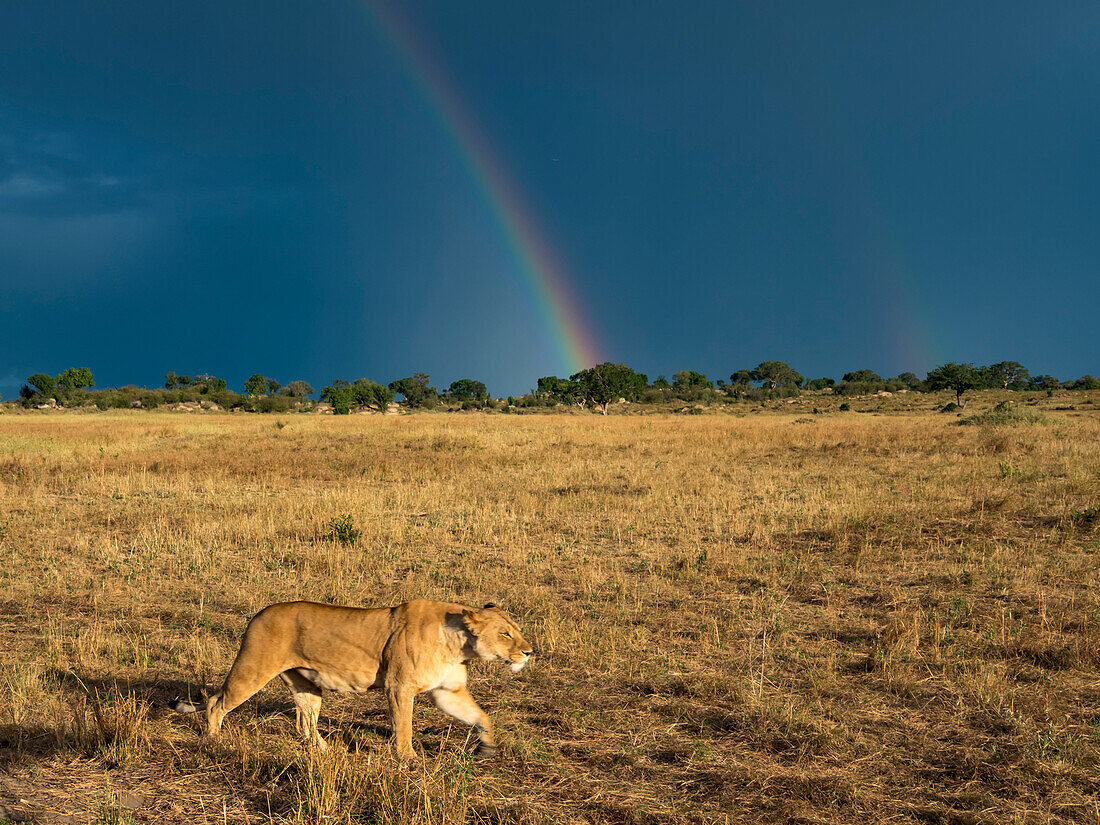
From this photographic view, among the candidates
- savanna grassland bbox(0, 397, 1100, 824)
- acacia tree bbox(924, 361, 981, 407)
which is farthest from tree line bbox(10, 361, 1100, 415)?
savanna grassland bbox(0, 397, 1100, 824)

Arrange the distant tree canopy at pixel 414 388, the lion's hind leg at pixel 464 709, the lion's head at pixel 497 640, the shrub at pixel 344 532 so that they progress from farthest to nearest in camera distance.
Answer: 1. the distant tree canopy at pixel 414 388
2. the shrub at pixel 344 532
3. the lion's hind leg at pixel 464 709
4. the lion's head at pixel 497 640

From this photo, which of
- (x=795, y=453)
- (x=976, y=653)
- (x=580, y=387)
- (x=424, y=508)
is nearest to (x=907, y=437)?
(x=795, y=453)

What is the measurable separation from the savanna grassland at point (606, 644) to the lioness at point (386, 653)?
327 mm

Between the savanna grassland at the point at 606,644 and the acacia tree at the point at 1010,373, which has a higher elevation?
the acacia tree at the point at 1010,373

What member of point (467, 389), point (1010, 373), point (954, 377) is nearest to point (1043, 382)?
point (1010, 373)

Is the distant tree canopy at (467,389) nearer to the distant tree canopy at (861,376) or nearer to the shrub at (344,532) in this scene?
the distant tree canopy at (861,376)

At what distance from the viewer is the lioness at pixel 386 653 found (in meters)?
4.27

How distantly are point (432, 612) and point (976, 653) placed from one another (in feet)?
17.9

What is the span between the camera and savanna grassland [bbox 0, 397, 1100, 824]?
4188 mm

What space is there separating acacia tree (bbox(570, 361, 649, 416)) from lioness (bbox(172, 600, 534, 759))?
8343cm

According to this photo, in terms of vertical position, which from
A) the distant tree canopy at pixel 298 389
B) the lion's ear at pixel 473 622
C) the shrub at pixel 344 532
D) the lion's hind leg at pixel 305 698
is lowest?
the lion's hind leg at pixel 305 698

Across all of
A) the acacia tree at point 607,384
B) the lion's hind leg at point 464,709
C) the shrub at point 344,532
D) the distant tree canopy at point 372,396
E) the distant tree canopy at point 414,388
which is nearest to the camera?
the lion's hind leg at point 464,709

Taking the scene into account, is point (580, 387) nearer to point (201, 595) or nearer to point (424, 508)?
point (424, 508)

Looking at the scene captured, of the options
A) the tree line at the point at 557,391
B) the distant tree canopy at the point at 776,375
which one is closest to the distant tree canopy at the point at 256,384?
the tree line at the point at 557,391
